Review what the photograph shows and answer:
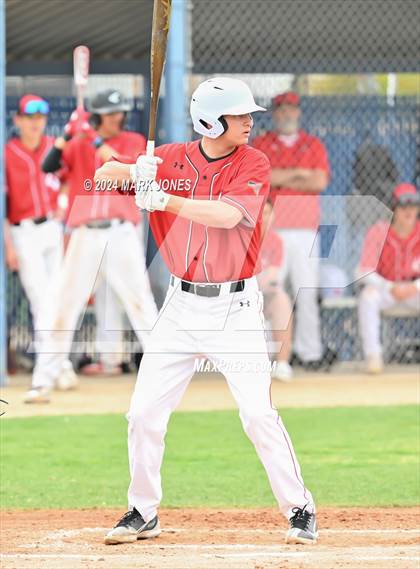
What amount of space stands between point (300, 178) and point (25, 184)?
2.18m

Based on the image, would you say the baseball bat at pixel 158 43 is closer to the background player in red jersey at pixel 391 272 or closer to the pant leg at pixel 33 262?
the pant leg at pixel 33 262

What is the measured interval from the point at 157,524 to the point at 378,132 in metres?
7.44

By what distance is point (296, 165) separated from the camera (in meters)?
10.9

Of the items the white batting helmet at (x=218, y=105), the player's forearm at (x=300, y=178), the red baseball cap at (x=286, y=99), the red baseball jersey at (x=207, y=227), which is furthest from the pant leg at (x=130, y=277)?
the white batting helmet at (x=218, y=105)

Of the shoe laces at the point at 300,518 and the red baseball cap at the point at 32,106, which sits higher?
the red baseball cap at the point at 32,106

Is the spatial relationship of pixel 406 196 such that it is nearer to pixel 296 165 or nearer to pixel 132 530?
pixel 296 165

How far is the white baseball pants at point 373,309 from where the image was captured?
36.0ft

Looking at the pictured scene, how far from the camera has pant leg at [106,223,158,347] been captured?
9602 millimetres

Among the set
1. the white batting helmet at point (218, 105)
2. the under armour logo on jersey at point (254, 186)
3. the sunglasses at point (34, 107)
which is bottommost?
the under armour logo on jersey at point (254, 186)

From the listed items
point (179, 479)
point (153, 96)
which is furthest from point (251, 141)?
point (153, 96)

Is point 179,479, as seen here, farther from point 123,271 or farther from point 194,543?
point 123,271

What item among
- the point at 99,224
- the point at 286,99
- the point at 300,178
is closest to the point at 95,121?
the point at 99,224

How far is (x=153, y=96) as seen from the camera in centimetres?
551

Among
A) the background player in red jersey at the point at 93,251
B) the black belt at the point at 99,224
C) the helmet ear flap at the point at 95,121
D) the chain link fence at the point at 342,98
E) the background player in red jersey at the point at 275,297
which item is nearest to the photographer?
the background player in red jersey at the point at 93,251
